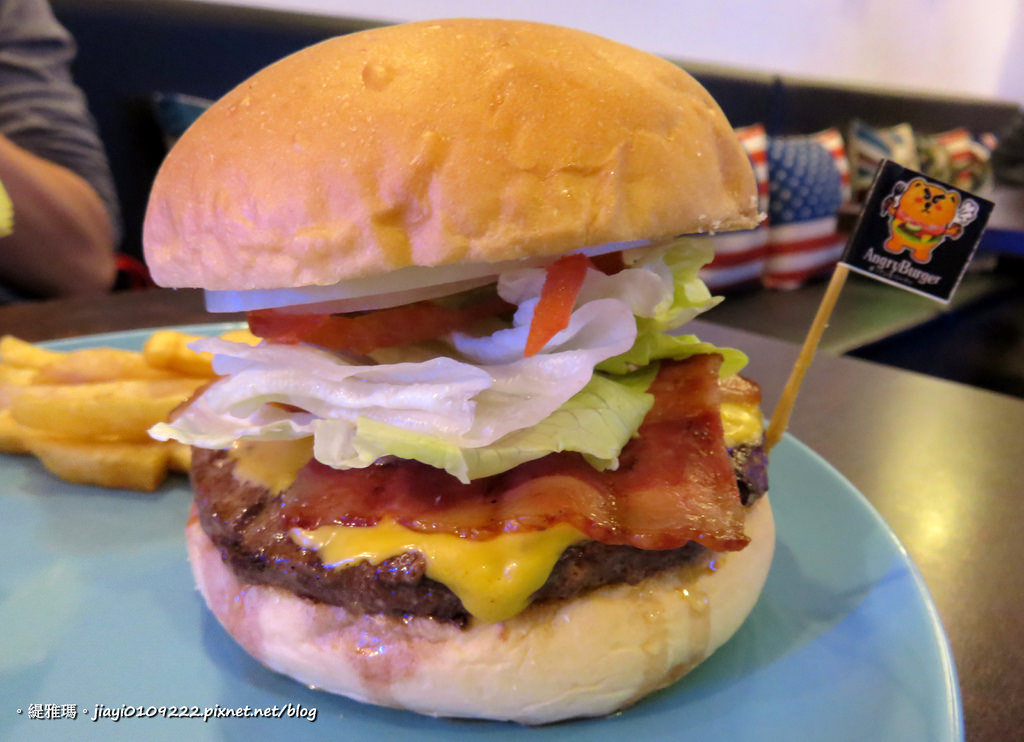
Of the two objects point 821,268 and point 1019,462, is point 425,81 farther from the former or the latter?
point 821,268

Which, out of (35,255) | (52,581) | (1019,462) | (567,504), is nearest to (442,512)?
(567,504)

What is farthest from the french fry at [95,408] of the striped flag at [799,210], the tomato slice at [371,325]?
the striped flag at [799,210]

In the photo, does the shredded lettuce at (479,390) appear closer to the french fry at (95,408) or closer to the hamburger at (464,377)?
the hamburger at (464,377)

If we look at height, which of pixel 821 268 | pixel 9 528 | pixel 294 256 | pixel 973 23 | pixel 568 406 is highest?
pixel 973 23

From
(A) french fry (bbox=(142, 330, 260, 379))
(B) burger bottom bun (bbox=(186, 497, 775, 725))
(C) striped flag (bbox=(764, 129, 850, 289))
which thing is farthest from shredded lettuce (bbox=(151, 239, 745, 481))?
(C) striped flag (bbox=(764, 129, 850, 289))

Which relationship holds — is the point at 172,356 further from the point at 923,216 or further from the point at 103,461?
the point at 923,216
